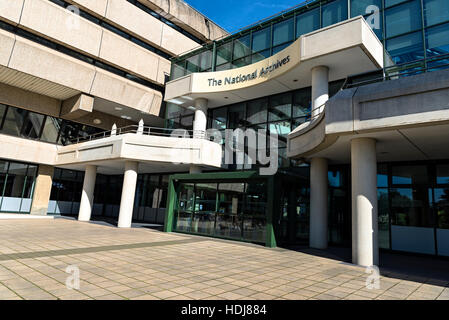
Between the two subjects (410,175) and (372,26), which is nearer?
(410,175)

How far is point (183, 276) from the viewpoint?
7129mm

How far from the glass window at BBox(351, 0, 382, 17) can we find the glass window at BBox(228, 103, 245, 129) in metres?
9.34

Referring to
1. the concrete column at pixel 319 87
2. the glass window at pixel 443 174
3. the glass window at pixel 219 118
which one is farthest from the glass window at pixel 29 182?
the glass window at pixel 443 174

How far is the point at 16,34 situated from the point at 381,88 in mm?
24697

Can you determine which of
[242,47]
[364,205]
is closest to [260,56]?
[242,47]

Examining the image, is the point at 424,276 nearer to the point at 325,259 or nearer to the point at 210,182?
the point at 325,259

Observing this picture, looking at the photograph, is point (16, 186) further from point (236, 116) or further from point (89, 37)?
point (236, 116)

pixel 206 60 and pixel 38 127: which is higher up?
pixel 206 60

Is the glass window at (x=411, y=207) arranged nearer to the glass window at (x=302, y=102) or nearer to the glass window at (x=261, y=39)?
the glass window at (x=302, y=102)

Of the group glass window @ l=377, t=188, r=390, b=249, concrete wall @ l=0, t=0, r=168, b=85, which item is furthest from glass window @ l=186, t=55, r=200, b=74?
glass window @ l=377, t=188, r=390, b=249

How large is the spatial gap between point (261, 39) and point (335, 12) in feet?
17.8

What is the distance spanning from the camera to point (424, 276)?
8.58 meters
